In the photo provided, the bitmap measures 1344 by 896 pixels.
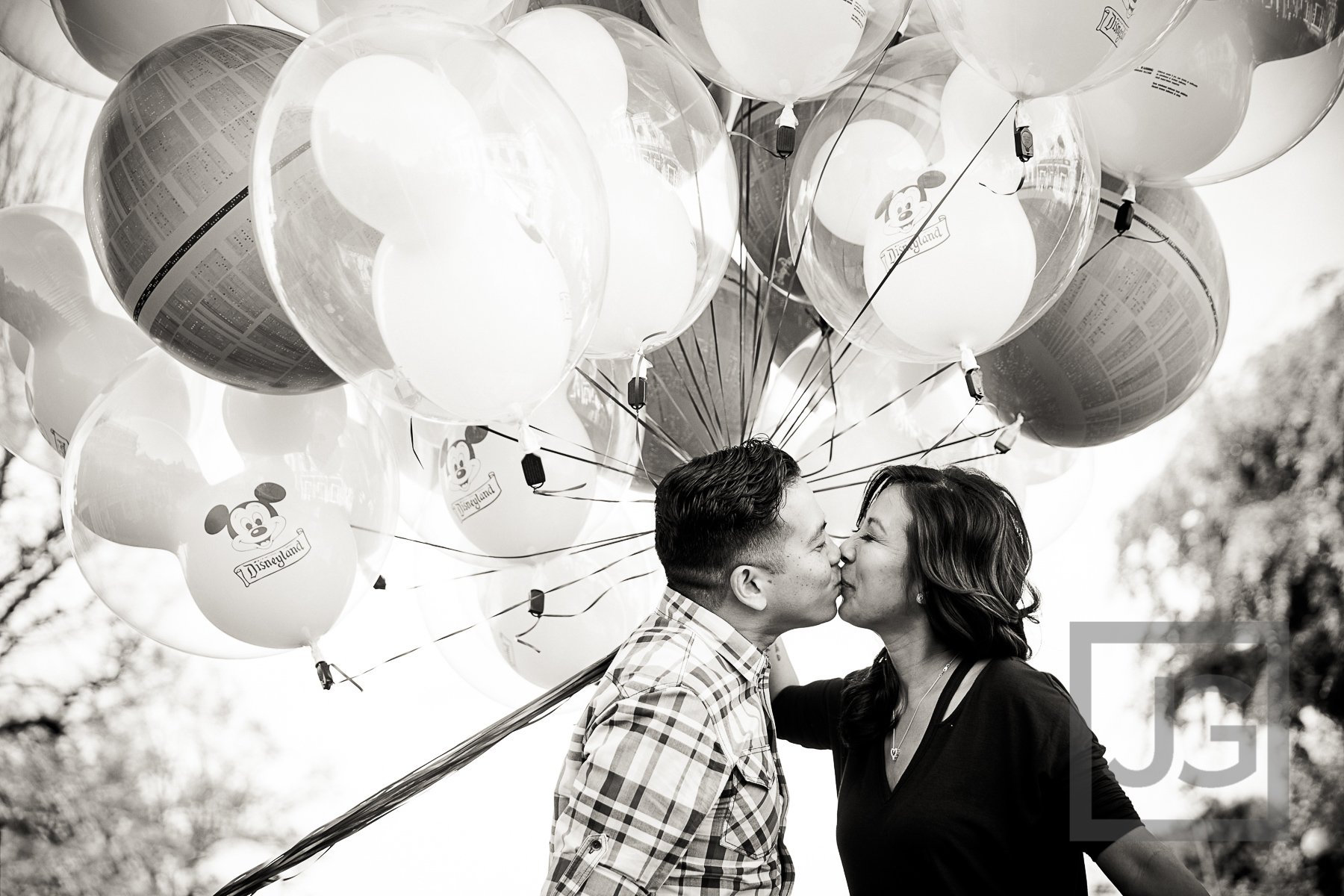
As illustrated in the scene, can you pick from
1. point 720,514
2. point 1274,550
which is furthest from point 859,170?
point 1274,550

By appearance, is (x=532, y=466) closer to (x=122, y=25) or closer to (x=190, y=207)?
(x=190, y=207)

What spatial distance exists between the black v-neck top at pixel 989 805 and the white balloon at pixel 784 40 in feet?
2.40

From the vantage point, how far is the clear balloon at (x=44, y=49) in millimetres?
1658

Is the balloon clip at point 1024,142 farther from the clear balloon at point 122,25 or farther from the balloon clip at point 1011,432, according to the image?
the clear balloon at point 122,25

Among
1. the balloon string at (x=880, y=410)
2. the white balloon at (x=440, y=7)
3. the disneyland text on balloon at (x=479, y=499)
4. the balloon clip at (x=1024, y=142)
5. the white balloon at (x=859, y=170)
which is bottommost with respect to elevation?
the disneyland text on balloon at (x=479, y=499)

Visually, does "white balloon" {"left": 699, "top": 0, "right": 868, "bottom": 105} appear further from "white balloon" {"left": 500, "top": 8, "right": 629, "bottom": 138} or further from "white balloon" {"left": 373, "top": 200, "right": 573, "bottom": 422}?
"white balloon" {"left": 373, "top": 200, "right": 573, "bottom": 422}

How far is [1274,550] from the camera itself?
3088 mm

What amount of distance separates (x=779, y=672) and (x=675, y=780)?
1.90 feet

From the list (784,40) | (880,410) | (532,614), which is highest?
(784,40)

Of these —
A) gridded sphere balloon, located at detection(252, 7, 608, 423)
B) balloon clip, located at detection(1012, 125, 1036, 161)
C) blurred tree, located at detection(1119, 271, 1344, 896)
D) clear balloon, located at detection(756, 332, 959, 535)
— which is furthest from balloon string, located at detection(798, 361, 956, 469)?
blurred tree, located at detection(1119, 271, 1344, 896)

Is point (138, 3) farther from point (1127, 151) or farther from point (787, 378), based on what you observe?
point (1127, 151)

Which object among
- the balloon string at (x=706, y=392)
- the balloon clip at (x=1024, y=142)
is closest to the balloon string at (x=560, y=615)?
the balloon string at (x=706, y=392)

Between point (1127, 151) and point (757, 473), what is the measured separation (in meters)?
0.69

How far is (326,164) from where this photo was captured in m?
0.95
